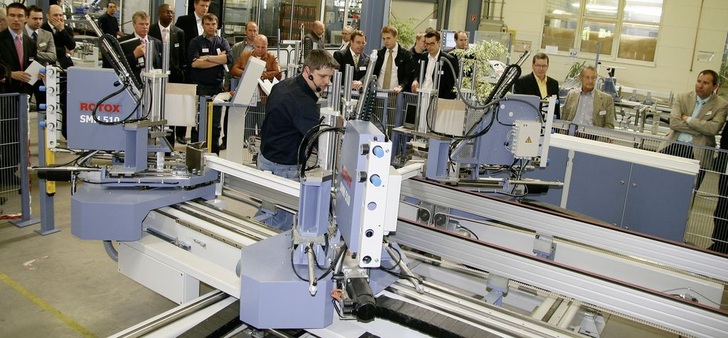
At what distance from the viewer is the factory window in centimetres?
1297

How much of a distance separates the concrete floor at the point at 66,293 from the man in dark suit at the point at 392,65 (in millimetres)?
3609

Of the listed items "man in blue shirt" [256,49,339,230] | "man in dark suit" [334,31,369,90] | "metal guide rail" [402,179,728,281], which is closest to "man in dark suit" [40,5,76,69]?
"man in dark suit" [334,31,369,90]

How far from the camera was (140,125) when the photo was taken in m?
3.34

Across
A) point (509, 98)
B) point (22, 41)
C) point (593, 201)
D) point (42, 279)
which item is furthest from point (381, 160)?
point (22, 41)

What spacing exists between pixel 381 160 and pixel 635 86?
12.7 metres

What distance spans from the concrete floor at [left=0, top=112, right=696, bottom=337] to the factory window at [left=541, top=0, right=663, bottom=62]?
10667 millimetres

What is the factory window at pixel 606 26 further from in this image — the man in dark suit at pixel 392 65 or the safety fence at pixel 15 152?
the safety fence at pixel 15 152

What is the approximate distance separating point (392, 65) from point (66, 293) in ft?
14.0

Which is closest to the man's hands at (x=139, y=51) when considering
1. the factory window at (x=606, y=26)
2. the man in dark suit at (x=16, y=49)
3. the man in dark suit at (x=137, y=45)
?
the man in dark suit at (x=137, y=45)

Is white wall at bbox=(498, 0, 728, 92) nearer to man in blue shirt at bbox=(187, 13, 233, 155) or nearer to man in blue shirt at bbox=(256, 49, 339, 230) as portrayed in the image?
man in blue shirt at bbox=(187, 13, 233, 155)

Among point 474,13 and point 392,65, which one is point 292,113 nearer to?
point 392,65

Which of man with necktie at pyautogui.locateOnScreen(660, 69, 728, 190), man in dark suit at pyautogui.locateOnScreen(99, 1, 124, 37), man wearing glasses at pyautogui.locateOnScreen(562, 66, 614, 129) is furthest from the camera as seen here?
man in dark suit at pyautogui.locateOnScreen(99, 1, 124, 37)

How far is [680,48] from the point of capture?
12500 millimetres

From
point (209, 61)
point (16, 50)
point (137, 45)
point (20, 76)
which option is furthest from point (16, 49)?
point (209, 61)
